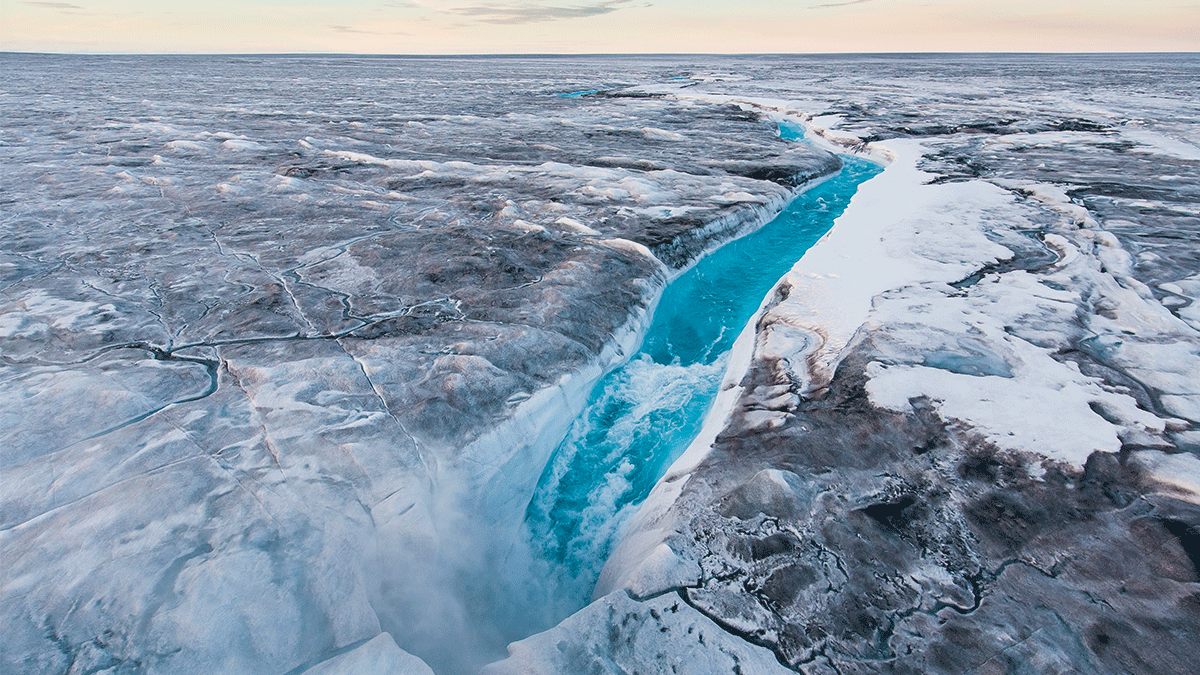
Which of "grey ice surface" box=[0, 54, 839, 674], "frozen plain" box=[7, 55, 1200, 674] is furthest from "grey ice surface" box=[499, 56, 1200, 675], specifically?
"grey ice surface" box=[0, 54, 839, 674]

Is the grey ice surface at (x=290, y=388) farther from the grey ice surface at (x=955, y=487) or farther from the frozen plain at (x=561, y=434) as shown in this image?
the grey ice surface at (x=955, y=487)

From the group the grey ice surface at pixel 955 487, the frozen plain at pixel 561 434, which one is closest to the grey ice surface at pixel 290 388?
the frozen plain at pixel 561 434

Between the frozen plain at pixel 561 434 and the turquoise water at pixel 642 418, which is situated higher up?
the frozen plain at pixel 561 434

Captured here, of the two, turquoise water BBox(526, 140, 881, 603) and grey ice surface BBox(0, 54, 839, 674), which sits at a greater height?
grey ice surface BBox(0, 54, 839, 674)

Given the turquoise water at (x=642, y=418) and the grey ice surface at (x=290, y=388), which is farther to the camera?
the turquoise water at (x=642, y=418)

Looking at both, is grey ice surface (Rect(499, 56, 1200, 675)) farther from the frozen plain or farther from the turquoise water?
the turquoise water

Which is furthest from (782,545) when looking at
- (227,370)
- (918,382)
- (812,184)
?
(812,184)

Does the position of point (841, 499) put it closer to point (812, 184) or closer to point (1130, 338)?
point (1130, 338)
